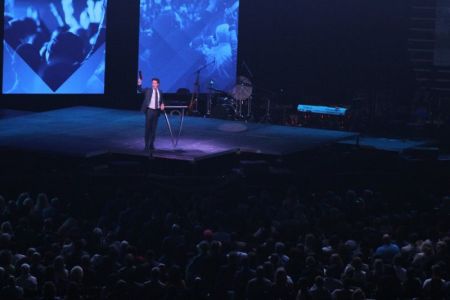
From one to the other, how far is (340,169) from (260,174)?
219 cm

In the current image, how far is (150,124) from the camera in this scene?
55.9ft

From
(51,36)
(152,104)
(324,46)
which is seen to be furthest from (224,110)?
(152,104)

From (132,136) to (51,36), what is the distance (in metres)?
4.28

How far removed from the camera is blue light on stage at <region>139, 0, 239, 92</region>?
2414 centimetres

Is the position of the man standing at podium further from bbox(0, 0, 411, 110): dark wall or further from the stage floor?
bbox(0, 0, 411, 110): dark wall

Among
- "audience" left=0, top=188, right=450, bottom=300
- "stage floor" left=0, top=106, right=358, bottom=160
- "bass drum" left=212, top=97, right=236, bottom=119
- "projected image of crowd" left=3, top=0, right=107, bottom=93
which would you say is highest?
"projected image of crowd" left=3, top=0, right=107, bottom=93

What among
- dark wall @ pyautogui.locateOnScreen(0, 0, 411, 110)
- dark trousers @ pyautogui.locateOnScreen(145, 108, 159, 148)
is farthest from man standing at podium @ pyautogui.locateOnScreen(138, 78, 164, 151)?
dark wall @ pyautogui.locateOnScreen(0, 0, 411, 110)

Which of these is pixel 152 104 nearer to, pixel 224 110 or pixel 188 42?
pixel 224 110

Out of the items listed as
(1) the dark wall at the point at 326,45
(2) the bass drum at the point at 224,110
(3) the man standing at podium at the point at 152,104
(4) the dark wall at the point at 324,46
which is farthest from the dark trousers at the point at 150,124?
(1) the dark wall at the point at 326,45

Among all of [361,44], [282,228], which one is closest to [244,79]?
[361,44]

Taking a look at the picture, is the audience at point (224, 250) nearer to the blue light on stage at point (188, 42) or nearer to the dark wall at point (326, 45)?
the blue light on stage at point (188, 42)

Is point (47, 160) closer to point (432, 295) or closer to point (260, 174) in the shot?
point (260, 174)

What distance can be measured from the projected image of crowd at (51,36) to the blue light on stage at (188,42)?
5.45 ft

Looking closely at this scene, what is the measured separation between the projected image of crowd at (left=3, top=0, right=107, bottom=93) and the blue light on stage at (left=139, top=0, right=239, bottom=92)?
5.45 feet
